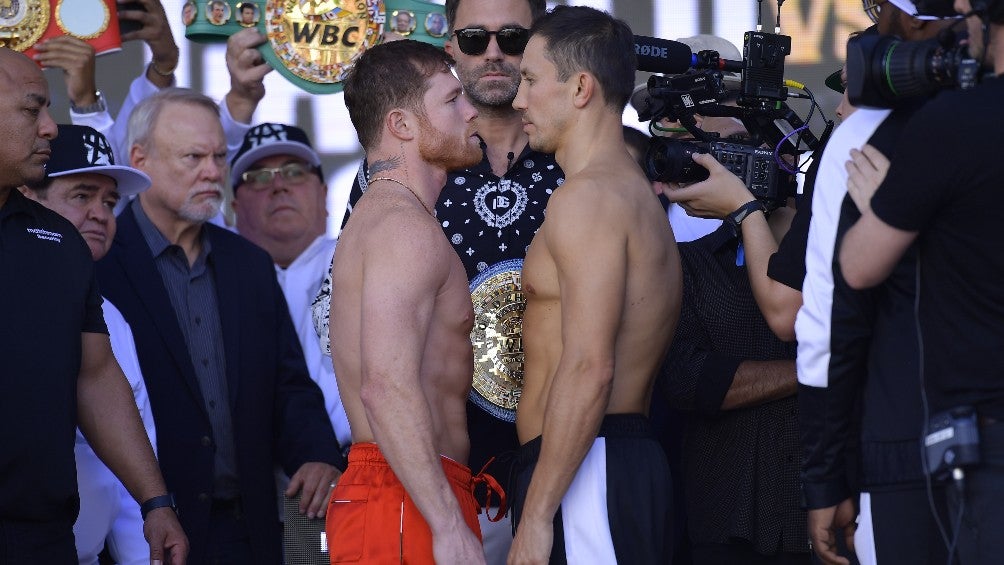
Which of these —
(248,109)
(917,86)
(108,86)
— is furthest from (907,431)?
(108,86)

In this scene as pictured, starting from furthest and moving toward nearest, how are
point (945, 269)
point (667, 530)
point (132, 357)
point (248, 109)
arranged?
1. point (248, 109)
2. point (132, 357)
3. point (667, 530)
4. point (945, 269)

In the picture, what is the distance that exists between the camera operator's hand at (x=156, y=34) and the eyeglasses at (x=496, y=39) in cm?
155

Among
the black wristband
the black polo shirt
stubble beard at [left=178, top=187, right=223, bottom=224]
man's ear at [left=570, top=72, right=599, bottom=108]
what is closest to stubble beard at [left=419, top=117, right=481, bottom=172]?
man's ear at [left=570, top=72, right=599, bottom=108]

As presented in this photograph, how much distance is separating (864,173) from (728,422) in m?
1.32

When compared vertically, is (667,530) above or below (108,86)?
below

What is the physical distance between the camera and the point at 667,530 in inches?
129

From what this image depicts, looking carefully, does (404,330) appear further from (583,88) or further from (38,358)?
(38,358)

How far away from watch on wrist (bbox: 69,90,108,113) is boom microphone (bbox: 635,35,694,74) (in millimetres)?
2270

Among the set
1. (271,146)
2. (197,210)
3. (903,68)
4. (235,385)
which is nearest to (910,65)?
(903,68)

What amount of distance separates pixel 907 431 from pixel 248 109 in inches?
132

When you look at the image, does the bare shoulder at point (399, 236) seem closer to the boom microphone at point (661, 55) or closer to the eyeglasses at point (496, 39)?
the boom microphone at point (661, 55)

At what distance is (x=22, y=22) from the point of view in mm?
4801

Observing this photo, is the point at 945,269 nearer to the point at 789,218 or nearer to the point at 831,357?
the point at 831,357

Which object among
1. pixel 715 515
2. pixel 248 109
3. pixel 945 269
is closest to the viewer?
pixel 945 269
